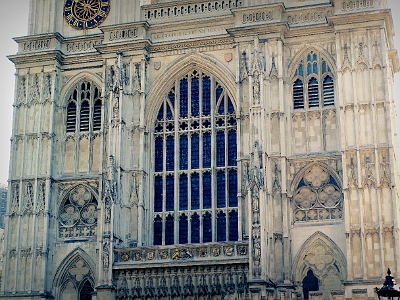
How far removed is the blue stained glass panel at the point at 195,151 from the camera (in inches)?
1343

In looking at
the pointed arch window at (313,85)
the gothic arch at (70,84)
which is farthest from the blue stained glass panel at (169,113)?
the pointed arch window at (313,85)

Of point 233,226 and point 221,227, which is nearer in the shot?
point 233,226

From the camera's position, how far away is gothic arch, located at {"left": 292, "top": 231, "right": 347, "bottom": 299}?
1228 inches

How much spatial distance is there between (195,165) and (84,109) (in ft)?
19.5

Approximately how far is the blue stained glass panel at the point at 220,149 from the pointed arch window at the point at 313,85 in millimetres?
3320

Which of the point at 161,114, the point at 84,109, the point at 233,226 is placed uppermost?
the point at 84,109

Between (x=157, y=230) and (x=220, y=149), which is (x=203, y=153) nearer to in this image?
(x=220, y=149)

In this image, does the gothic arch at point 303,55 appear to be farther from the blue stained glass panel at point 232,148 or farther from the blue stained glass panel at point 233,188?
the blue stained glass panel at point 233,188

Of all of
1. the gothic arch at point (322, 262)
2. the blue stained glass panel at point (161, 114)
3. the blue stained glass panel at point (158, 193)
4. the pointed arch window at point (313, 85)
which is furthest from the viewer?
the blue stained glass panel at point (161, 114)

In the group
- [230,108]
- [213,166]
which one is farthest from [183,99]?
[213,166]

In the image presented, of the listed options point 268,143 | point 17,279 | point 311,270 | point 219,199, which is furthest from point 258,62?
point 17,279

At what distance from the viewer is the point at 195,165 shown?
3409 cm

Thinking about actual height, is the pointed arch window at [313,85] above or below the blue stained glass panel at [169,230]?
above

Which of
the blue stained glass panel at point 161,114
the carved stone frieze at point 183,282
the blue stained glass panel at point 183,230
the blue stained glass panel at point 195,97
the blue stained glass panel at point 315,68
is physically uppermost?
the blue stained glass panel at point 315,68
